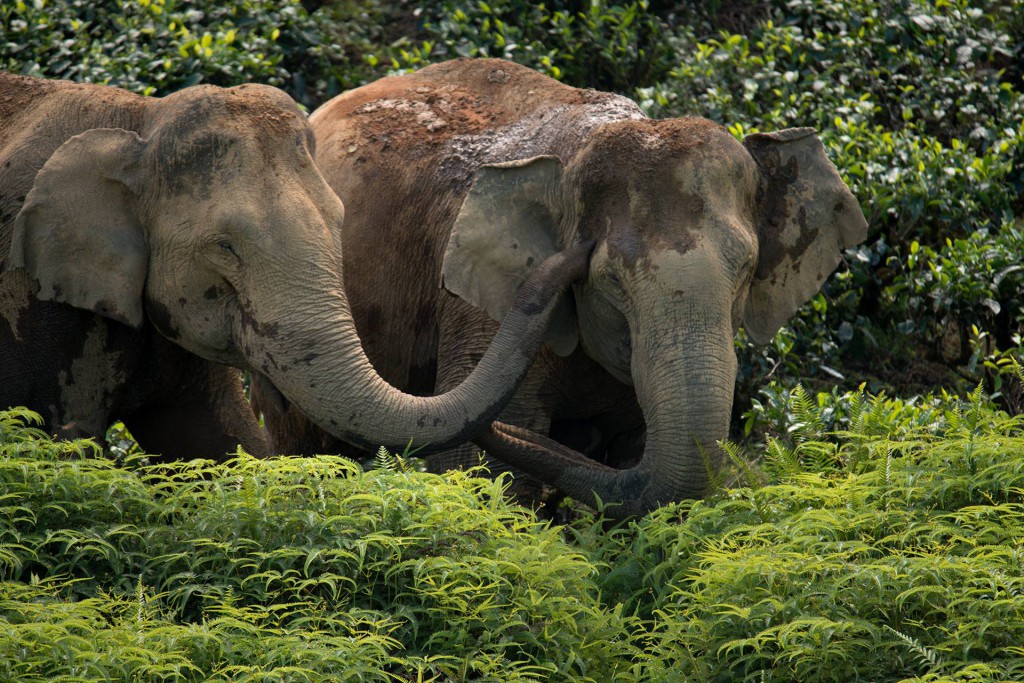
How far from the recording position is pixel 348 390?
6.11 meters

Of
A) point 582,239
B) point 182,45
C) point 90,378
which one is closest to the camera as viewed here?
point 582,239

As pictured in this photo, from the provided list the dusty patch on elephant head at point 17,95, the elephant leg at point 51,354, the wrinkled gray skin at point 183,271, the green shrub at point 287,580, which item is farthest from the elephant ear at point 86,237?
the green shrub at point 287,580

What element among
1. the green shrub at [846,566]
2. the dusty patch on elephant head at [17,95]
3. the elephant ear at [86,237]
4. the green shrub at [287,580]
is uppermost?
the dusty patch on elephant head at [17,95]

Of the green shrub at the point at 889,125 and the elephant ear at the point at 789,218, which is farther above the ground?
the elephant ear at the point at 789,218

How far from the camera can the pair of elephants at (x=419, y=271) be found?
6.22 m

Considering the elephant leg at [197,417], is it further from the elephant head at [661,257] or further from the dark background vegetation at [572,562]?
the elephant head at [661,257]

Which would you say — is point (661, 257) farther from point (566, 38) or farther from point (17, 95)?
point (566, 38)

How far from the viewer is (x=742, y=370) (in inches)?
346

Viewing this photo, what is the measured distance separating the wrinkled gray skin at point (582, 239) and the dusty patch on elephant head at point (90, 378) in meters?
1.09

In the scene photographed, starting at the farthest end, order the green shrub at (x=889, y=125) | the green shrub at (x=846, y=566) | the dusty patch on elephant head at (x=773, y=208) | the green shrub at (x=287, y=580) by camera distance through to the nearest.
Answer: the green shrub at (x=889, y=125) < the dusty patch on elephant head at (x=773, y=208) < the green shrub at (x=846, y=566) < the green shrub at (x=287, y=580)

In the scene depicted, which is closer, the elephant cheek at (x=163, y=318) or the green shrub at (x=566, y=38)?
the elephant cheek at (x=163, y=318)

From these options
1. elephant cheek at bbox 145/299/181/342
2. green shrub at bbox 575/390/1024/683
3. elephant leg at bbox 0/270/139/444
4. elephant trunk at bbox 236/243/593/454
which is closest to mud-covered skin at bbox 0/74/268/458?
elephant leg at bbox 0/270/139/444

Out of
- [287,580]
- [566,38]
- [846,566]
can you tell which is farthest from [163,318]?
[566,38]

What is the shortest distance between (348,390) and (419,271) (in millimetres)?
1426
